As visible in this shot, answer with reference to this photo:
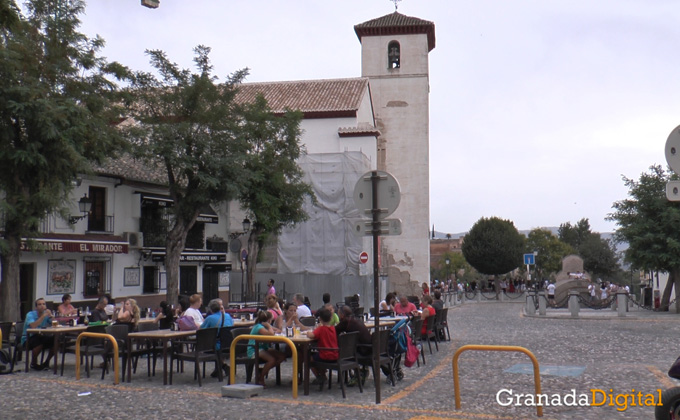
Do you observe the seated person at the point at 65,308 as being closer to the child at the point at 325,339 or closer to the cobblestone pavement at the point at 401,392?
the cobblestone pavement at the point at 401,392

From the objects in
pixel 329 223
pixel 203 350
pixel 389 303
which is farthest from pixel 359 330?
pixel 329 223

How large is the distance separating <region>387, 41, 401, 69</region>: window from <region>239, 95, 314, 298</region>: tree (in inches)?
777

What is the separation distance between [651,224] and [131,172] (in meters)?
22.9

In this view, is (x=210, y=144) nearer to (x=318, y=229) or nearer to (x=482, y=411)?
(x=318, y=229)

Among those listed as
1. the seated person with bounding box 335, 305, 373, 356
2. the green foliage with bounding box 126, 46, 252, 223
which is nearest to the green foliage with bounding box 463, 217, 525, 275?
the green foliage with bounding box 126, 46, 252, 223

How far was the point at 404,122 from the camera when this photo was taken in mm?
47500

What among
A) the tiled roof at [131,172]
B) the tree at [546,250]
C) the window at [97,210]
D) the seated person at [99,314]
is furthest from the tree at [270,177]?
the tree at [546,250]

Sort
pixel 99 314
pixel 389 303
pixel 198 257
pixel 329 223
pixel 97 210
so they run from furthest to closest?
pixel 329 223 → pixel 198 257 → pixel 97 210 → pixel 389 303 → pixel 99 314

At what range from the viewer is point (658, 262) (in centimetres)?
2864

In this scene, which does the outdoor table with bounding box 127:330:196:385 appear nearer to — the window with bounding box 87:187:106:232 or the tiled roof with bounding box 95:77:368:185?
the window with bounding box 87:187:106:232

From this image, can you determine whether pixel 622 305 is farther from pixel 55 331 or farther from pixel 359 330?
pixel 55 331

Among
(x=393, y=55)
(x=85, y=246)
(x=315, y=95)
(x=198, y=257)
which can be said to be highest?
(x=393, y=55)

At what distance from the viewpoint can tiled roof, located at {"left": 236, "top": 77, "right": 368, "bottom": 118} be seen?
41.8 m

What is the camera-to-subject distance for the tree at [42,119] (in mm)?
16891
